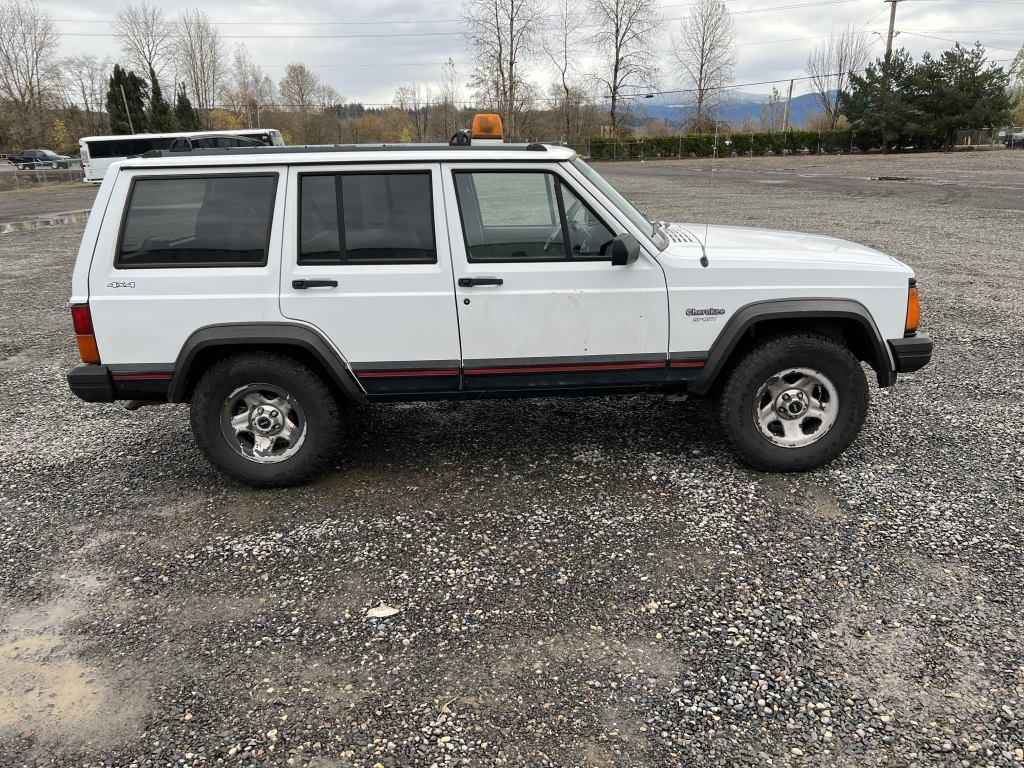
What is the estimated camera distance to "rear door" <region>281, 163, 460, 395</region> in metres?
4.09

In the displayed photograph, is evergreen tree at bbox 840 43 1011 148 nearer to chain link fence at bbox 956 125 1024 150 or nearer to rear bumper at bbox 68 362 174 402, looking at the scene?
chain link fence at bbox 956 125 1024 150

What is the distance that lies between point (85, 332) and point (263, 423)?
109cm

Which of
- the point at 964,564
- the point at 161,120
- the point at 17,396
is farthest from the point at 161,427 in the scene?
the point at 161,120

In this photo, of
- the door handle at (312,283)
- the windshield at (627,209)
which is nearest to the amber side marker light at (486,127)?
the windshield at (627,209)

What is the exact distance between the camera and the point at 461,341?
4207 mm

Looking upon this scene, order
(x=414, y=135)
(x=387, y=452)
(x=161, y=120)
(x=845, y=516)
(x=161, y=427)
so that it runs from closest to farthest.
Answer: (x=845, y=516), (x=387, y=452), (x=161, y=427), (x=161, y=120), (x=414, y=135)

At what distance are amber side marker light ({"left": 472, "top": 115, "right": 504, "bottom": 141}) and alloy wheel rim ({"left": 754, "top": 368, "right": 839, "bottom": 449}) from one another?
236 cm

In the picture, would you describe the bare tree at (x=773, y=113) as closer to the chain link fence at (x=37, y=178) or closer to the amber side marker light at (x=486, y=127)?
the chain link fence at (x=37, y=178)

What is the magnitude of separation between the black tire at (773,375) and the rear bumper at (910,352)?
229 millimetres

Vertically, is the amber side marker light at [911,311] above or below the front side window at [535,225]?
below

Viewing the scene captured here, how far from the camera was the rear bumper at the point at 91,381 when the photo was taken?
4.15 meters

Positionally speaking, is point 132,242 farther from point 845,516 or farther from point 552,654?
point 845,516

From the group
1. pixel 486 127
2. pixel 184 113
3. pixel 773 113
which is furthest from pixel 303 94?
pixel 486 127

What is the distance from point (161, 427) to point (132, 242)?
1.93 meters
